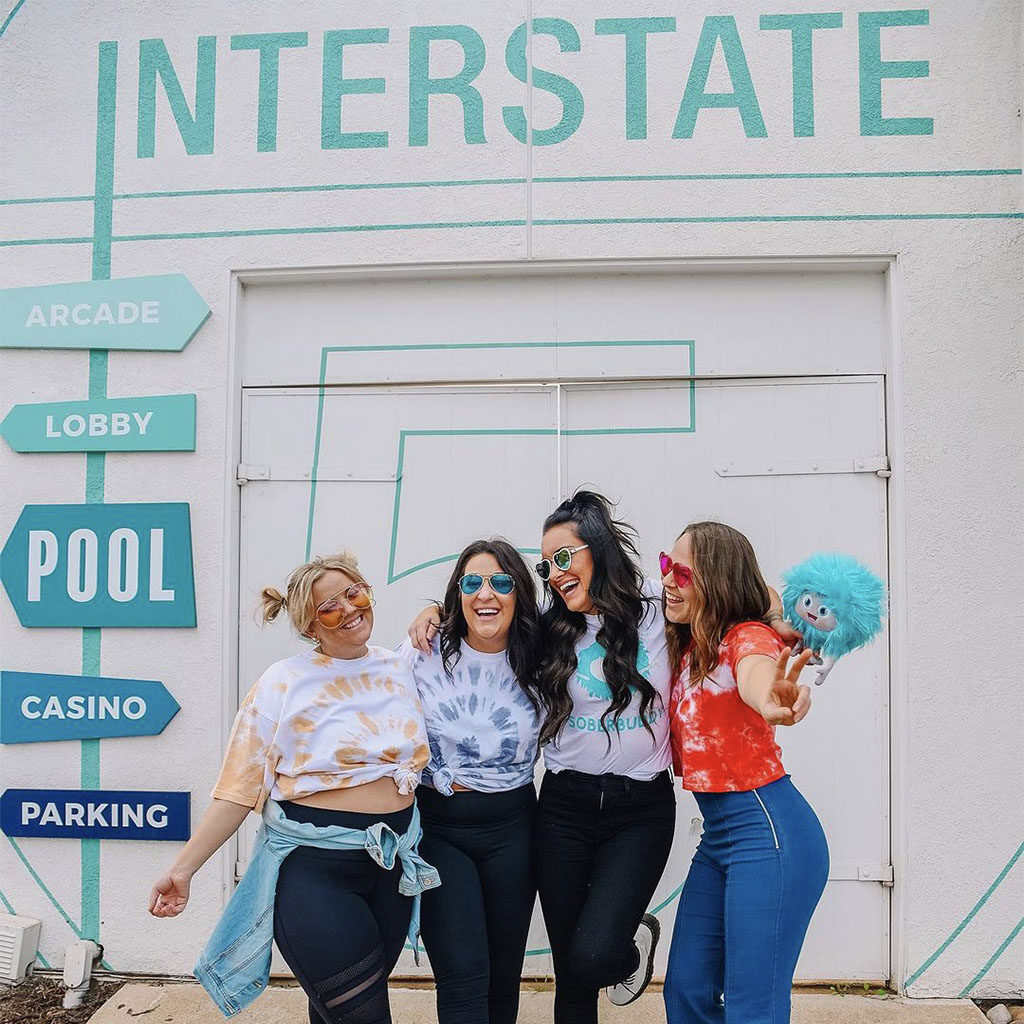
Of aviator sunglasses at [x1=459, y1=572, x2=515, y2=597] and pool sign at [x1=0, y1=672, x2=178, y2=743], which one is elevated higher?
aviator sunglasses at [x1=459, y1=572, x2=515, y2=597]

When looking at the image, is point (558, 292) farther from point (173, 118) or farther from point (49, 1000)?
point (49, 1000)

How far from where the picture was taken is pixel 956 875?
371 cm

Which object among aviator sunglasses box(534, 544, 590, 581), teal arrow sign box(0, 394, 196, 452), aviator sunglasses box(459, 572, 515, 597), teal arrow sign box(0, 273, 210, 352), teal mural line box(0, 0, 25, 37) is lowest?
aviator sunglasses box(459, 572, 515, 597)

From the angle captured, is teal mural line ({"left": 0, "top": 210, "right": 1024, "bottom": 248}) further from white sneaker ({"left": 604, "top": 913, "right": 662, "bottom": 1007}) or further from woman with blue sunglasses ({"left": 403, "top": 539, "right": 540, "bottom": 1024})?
white sneaker ({"left": 604, "top": 913, "right": 662, "bottom": 1007})

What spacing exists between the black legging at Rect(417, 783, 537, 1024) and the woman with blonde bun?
0.10m

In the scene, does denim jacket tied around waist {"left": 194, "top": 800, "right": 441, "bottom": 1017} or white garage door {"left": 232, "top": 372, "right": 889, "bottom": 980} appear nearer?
denim jacket tied around waist {"left": 194, "top": 800, "right": 441, "bottom": 1017}

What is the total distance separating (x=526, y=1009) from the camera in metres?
3.69

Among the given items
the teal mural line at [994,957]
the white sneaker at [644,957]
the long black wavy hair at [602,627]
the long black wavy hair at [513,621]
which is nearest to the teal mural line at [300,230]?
the long black wavy hair at [602,627]

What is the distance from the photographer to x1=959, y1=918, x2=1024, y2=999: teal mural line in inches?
146

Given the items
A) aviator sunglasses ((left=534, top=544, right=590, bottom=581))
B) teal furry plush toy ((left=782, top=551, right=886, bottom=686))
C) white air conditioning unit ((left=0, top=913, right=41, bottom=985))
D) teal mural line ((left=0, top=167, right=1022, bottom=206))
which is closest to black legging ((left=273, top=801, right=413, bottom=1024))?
aviator sunglasses ((left=534, top=544, right=590, bottom=581))

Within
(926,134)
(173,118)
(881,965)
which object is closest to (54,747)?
(173,118)

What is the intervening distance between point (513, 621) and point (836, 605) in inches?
37.7

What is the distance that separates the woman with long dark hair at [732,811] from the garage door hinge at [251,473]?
6.51 ft

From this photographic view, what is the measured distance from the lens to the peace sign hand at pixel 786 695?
2.21 m
